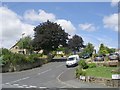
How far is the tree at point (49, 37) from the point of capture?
73938 millimetres

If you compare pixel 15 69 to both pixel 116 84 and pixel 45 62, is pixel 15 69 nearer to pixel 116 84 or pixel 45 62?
pixel 45 62

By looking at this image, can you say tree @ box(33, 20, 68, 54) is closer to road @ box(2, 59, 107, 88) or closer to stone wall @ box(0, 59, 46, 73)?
stone wall @ box(0, 59, 46, 73)

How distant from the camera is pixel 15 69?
4797 centimetres

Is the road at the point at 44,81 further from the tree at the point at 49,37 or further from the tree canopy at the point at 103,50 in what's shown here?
the tree canopy at the point at 103,50

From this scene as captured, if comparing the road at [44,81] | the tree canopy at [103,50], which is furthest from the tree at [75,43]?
the road at [44,81]

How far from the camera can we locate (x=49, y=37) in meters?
73.9

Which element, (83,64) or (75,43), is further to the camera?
(75,43)

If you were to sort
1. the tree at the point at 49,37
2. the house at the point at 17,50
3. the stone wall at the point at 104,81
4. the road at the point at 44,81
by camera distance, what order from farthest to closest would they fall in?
the house at the point at 17,50, the tree at the point at 49,37, the road at the point at 44,81, the stone wall at the point at 104,81

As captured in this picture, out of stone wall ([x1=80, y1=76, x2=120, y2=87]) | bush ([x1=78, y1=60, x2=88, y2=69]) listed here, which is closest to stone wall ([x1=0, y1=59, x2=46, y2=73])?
bush ([x1=78, y1=60, x2=88, y2=69])

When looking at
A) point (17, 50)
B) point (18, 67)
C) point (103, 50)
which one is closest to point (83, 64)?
point (18, 67)

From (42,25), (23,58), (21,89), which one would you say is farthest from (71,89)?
(42,25)

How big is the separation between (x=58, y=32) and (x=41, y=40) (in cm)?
514

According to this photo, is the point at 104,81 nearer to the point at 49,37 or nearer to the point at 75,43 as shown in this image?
the point at 49,37

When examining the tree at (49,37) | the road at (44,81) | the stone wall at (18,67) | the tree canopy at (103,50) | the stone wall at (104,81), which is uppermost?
the tree at (49,37)
